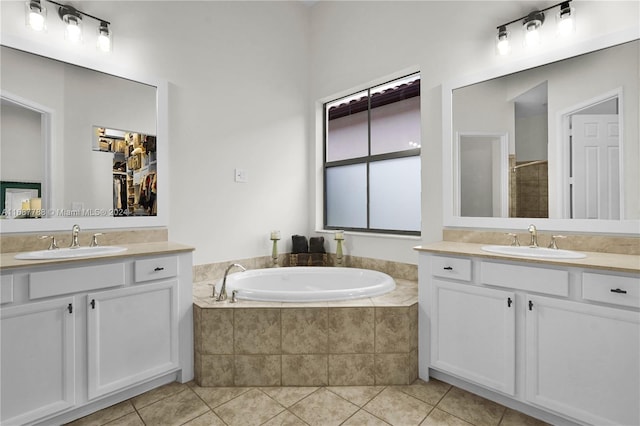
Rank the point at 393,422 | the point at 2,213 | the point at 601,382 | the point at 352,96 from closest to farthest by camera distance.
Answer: the point at 601,382 < the point at 393,422 < the point at 2,213 < the point at 352,96

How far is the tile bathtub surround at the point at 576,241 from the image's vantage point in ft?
5.73

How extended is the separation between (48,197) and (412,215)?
8.38 ft

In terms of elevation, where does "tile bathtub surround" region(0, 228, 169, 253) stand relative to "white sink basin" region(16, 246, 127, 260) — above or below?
above

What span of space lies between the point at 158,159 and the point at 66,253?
873 millimetres

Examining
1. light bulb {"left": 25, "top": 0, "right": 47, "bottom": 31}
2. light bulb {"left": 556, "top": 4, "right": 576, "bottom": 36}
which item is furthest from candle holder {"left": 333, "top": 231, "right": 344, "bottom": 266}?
light bulb {"left": 25, "top": 0, "right": 47, "bottom": 31}

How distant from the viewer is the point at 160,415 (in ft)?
5.69

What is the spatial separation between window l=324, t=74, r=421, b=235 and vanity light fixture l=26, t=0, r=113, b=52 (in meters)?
1.99

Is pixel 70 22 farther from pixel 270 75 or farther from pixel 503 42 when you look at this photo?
pixel 503 42

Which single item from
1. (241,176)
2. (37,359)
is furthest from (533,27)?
(37,359)

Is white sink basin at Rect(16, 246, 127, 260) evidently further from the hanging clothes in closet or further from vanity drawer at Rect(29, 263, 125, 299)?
the hanging clothes in closet

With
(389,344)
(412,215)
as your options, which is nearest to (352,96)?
(412,215)

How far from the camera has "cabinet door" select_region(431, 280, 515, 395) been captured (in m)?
1.72

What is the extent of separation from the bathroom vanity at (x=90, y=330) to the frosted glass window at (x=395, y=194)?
1.75 metres

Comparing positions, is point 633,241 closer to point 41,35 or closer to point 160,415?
point 160,415
